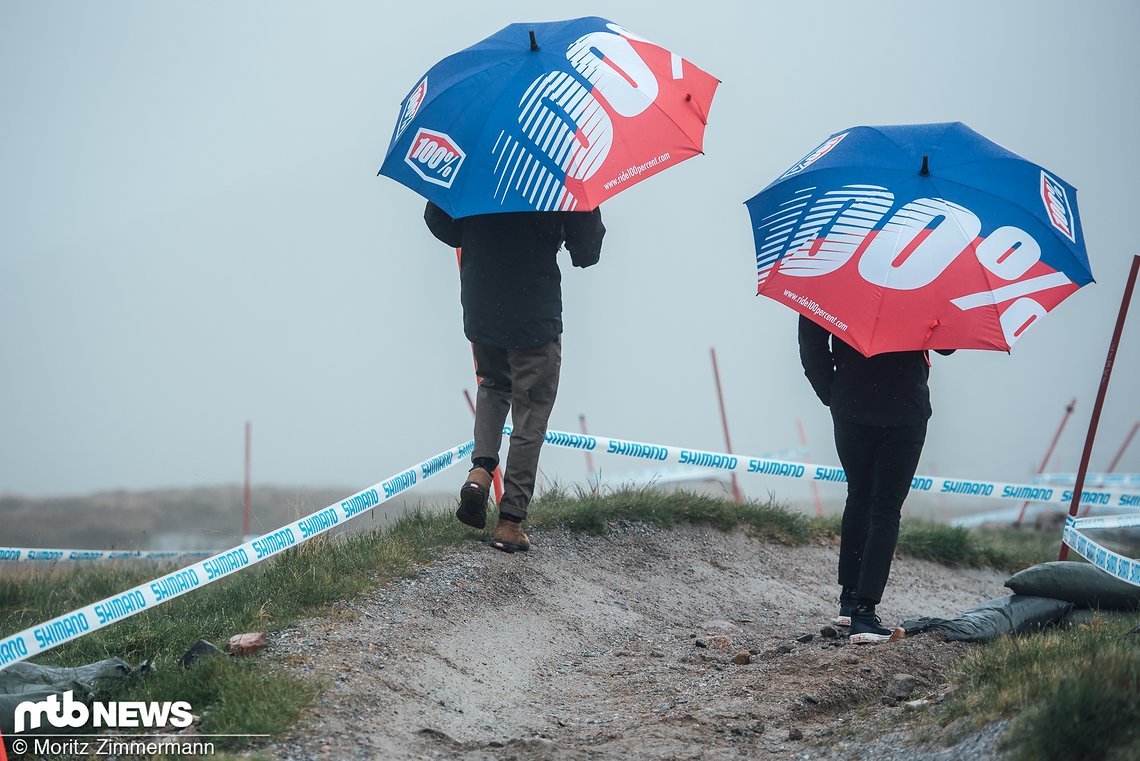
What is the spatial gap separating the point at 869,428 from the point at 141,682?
356 cm

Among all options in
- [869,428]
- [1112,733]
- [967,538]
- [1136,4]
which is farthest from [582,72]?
[1136,4]

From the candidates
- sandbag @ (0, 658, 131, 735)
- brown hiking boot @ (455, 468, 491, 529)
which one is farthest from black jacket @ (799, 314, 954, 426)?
sandbag @ (0, 658, 131, 735)

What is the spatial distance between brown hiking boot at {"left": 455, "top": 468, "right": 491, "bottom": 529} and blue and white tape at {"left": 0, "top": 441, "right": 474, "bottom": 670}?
65 centimetres

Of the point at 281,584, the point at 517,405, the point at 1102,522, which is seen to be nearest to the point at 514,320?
the point at 517,405

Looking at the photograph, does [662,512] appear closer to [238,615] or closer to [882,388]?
[882,388]

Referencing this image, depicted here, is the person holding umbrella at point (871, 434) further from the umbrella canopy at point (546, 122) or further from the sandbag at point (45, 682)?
the sandbag at point (45, 682)

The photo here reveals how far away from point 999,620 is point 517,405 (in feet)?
8.94

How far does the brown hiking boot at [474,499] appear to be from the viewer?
6.17m

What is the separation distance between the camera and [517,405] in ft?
20.9

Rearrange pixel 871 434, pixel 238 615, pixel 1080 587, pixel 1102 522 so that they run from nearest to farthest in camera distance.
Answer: pixel 238 615, pixel 871 434, pixel 1080 587, pixel 1102 522

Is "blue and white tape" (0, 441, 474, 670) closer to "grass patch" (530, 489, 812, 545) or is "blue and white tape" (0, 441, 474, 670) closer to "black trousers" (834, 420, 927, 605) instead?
"grass patch" (530, 489, 812, 545)

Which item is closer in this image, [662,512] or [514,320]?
[514,320]

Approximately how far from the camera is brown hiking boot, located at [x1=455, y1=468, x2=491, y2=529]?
20.2ft

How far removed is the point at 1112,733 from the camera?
325 cm
